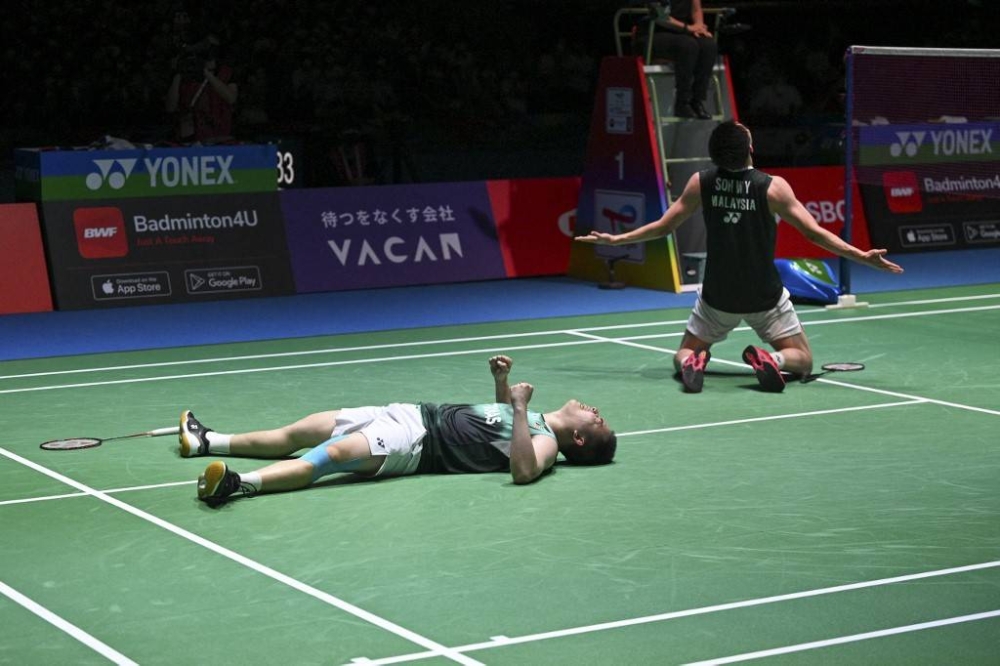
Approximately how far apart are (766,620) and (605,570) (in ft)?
3.10

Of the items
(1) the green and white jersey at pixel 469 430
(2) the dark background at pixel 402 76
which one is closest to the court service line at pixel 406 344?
(1) the green and white jersey at pixel 469 430

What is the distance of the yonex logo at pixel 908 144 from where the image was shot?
63.9ft

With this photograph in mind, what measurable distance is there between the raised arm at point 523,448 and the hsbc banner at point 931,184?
1149 centimetres

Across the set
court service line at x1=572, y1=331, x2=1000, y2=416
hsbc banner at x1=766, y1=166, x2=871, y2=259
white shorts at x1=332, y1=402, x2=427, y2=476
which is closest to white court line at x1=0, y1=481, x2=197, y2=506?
white shorts at x1=332, y1=402, x2=427, y2=476

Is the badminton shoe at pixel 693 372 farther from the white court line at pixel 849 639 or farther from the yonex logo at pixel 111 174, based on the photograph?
the yonex logo at pixel 111 174

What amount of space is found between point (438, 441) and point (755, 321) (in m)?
3.70

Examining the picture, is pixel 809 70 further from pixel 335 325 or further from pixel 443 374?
pixel 443 374

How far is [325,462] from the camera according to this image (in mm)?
8562

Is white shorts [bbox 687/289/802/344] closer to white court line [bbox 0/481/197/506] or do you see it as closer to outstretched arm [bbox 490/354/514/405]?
outstretched arm [bbox 490/354/514/405]

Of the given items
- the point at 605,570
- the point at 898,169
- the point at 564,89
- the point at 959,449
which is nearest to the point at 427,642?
the point at 605,570

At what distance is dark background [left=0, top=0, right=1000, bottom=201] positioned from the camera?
25875 millimetres

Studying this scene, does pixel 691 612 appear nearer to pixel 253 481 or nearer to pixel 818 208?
pixel 253 481

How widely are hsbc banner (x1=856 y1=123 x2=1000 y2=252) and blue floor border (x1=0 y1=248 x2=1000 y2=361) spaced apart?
1.56 metres

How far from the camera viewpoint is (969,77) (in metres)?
19.4
